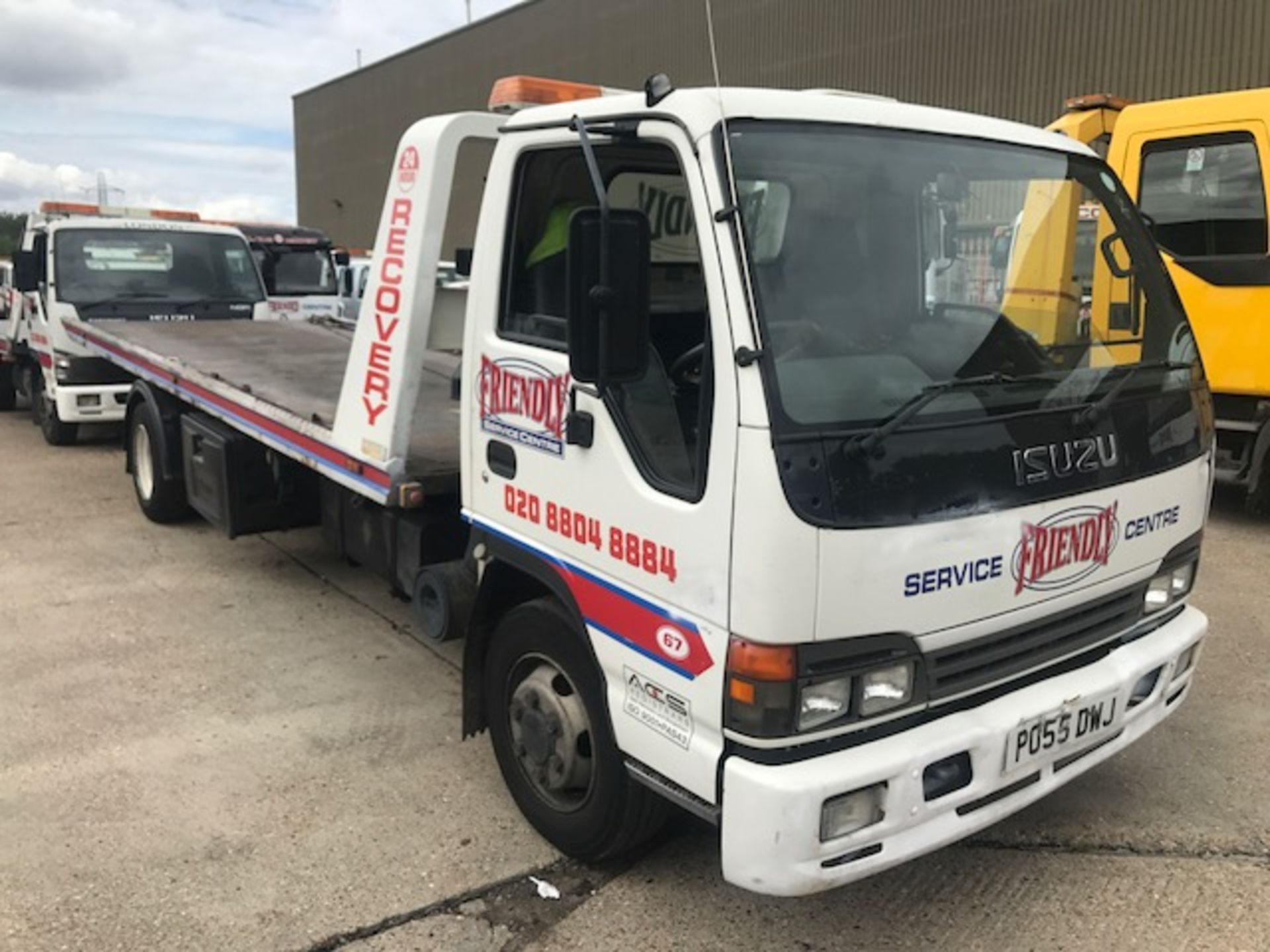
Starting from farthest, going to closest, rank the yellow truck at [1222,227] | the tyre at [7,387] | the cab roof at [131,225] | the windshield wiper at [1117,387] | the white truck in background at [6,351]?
the tyre at [7,387] < the white truck in background at [6,351] < the cab roof at [131,225] < the yellow truck at [1222,227] < the windshield wiper at [1117,387]

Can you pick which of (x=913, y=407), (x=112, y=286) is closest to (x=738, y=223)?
(x=913, y=407)

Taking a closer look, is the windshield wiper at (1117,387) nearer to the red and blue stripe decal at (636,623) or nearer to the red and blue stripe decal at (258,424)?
the red and blue stripe decal at (636,623)

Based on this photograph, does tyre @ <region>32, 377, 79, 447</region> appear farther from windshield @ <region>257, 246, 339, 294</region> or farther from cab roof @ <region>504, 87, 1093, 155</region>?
cab roof @ <region>504, 87, 1093, 155</region>

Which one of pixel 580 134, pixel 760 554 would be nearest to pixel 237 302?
pixel 580 134

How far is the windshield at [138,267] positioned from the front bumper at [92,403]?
724 millimetres

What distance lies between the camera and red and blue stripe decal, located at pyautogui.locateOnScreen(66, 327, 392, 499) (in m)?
3.93

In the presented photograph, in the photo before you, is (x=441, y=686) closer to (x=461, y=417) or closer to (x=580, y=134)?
(x=461, y=417)

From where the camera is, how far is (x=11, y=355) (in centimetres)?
1126

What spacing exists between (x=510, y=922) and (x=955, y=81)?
17328 millimetres

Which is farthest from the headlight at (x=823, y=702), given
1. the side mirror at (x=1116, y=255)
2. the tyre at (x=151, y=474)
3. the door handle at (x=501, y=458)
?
the tyre at (x=151, y=474)

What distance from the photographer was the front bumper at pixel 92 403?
8.95 m

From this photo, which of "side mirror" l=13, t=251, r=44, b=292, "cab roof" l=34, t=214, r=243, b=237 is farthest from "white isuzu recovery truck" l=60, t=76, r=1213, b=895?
"side mirror" l=13, t=251, r=44, b=292

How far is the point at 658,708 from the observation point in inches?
104

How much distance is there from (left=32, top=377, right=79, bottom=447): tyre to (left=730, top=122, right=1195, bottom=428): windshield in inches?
349
